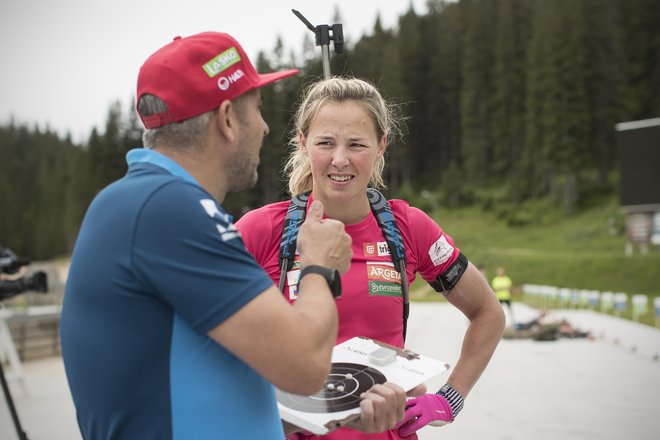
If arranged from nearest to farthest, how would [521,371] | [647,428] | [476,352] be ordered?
[476,352], [647,428], [521,371]

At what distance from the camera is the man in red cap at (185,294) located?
4.03ft

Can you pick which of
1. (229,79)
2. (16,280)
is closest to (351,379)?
(229,79)

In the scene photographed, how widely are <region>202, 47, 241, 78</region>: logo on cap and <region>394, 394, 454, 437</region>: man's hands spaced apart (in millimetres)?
1431

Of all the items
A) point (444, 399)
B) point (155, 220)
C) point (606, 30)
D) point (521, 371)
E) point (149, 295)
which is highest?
point (606, 30)

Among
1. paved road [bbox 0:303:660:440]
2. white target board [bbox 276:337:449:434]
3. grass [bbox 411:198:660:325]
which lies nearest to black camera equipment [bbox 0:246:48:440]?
paved road [bbox 0:303:660:440]

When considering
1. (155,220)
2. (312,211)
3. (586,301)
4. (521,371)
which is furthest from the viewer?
(586,301)

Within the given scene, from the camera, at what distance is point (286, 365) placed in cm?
125

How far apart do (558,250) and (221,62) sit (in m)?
45.8

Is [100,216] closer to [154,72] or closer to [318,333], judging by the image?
[154,72]

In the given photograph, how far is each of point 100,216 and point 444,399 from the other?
155 centimetres

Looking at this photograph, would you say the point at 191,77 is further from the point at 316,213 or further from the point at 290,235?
the point at 290,235

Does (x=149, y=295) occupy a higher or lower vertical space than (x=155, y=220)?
lower

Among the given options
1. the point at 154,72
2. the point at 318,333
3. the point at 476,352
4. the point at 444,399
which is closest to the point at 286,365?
the point at 318,333

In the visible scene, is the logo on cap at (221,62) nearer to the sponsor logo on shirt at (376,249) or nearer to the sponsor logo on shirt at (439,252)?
the sponsor logo on shirt at (376,249)
